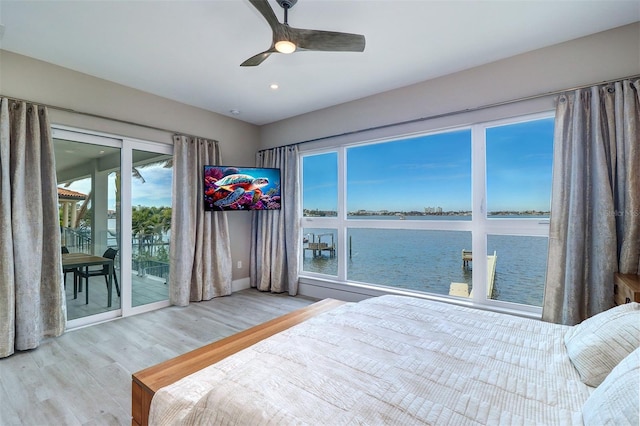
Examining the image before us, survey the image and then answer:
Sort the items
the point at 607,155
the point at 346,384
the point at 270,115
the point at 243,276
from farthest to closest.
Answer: the point at 243,276, the point at 270,115, the point at 607,155, the point at 346,384

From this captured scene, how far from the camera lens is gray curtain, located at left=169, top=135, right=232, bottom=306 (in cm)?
372

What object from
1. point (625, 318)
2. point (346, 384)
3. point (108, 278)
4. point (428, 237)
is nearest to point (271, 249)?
point (108, 278)

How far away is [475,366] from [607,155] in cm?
221

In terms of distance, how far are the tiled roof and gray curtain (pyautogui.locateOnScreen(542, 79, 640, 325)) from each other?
4748mm

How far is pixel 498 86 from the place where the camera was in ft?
9.04

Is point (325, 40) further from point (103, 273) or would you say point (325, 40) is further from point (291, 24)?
point (103, 273)

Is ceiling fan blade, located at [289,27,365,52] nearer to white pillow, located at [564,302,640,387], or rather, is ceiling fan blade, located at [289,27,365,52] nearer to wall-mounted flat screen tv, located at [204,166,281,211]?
white pillow, located at [564,302,640,387]

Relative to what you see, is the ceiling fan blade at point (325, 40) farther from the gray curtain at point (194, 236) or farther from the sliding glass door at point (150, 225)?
the sliding glass door at point (150, 225)

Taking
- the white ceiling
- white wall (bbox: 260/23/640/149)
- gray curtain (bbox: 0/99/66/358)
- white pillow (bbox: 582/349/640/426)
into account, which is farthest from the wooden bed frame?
white wall (bbox: 260/23/640/149)

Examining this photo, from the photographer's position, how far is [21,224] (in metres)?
2.54

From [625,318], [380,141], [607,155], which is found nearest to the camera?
[625,318]

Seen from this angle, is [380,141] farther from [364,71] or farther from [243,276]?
[243,276]

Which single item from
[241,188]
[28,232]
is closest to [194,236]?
[241,188]

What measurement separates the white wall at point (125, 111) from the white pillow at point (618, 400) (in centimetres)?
426
